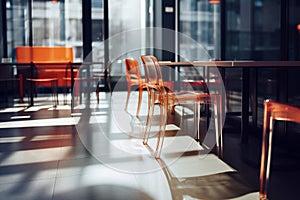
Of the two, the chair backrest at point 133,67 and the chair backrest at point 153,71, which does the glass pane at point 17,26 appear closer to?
the chair backrest at point 133,67

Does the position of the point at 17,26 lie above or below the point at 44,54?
above

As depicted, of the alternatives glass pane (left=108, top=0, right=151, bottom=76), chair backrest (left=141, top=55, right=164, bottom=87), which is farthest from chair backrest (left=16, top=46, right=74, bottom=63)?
chair backrest (left=141, top=55, right=164, bottom=87)

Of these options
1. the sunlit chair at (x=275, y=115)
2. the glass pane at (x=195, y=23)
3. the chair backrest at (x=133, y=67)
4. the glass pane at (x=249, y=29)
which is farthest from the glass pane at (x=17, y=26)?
the sunlit chair at (x=275, y=115)

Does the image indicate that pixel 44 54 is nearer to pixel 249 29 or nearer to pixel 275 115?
pixel 249 29

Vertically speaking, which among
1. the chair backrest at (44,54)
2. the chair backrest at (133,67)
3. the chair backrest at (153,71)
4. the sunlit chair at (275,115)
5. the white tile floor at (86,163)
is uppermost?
the chair backrest at (44,54)

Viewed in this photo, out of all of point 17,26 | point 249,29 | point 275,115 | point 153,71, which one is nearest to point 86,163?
point 153,71

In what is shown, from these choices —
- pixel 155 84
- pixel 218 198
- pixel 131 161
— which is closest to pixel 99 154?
pixel 131 161

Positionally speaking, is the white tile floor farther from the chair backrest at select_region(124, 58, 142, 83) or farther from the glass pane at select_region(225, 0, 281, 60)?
the glass pane at select_region(225, 0, 281, 60)

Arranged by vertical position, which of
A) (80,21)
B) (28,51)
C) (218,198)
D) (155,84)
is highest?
(80,21)

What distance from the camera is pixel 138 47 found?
28.8 ft

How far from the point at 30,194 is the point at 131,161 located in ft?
2.94

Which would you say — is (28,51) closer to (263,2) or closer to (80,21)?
(80,21)

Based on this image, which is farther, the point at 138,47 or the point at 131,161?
the point at 138,47

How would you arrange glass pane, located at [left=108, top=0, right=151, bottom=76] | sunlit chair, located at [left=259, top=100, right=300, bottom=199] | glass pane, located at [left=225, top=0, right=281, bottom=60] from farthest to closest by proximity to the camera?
glass pane, located at [left=108, top=0, right=151, bottom=76] → glass pane, located at [left=225, top=0, right=281, bottom=60] → sunlit chair, located at [left=259, top=100, right=300, bottom=199]
